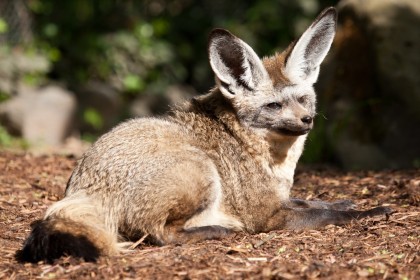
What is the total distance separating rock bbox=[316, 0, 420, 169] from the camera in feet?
35.5

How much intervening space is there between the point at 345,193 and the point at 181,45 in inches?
402

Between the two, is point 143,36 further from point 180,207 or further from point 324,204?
point 180,207

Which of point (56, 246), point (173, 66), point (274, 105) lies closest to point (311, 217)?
point (274, 105)

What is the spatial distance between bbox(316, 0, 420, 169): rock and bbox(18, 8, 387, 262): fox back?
154 inches

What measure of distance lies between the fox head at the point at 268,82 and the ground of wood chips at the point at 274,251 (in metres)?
1.12

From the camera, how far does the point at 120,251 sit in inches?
225

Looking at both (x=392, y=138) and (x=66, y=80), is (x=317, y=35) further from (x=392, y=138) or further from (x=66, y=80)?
(x=66, y=80)

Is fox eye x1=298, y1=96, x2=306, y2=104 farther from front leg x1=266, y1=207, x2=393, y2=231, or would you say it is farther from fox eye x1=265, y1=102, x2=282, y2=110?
front leg x1=266, y1=207, x2=393, y2=231

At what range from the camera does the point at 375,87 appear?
11.2 m

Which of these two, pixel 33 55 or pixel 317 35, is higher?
pixel 33 55

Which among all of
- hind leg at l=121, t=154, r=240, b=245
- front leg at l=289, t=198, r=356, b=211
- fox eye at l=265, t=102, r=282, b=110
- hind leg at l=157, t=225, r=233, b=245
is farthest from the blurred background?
hind leg at l=157, t=225, r=233, b=245

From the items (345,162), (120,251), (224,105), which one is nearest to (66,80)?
(345,162)

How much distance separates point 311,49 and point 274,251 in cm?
251

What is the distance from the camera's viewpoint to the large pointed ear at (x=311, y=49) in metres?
7.08
